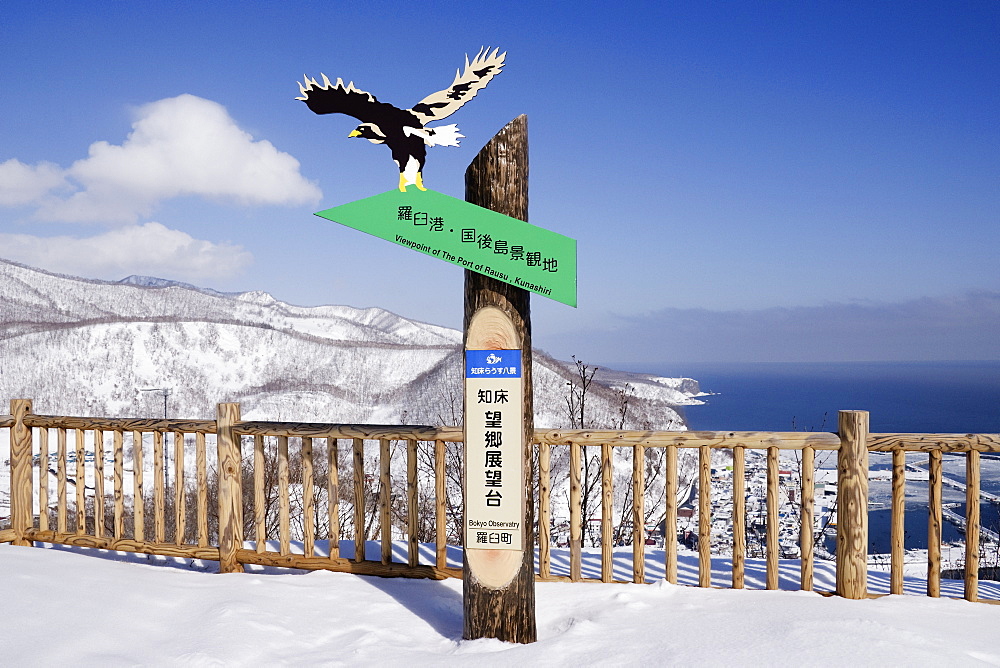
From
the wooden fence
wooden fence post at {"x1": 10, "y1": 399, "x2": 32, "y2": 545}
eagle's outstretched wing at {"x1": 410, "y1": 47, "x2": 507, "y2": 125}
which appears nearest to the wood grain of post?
the wooden fence

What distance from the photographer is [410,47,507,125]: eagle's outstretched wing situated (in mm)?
3051

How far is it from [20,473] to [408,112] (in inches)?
171

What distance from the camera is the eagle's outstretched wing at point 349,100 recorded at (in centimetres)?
305

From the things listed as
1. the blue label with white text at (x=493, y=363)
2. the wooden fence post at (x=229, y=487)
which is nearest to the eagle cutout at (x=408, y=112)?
the blue label with white text at (x=493, y=363)

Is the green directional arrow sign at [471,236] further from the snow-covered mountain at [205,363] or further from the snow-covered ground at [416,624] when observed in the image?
the snow-covered mountain at [205,363]

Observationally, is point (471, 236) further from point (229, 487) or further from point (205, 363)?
point (205, 363)

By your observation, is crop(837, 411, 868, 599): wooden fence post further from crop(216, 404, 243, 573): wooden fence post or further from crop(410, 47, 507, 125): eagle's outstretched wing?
crop(216, 404, 243, 573): wooden fence post

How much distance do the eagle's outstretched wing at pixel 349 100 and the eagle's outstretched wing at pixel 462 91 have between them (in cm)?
14

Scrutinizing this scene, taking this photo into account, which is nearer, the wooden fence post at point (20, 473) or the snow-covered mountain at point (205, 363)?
the wooden fence post at point (20, 473)

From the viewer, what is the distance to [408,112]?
3068 mm

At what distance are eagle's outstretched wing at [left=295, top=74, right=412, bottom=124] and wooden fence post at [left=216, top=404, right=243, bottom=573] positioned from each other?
2.26m

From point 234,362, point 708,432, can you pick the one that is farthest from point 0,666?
point 234,362

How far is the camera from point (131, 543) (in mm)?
4613

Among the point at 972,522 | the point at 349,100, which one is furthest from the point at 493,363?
the point at 972,522
